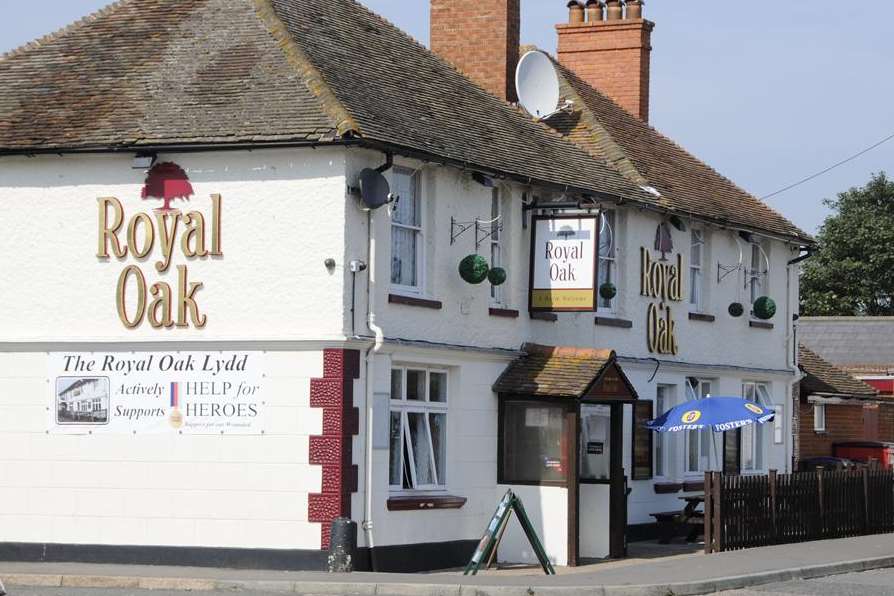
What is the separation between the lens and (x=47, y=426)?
21.1 m

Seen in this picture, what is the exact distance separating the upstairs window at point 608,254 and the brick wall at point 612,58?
23.7 feet

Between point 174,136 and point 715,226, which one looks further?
point 715,226

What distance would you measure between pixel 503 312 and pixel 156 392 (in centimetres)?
517

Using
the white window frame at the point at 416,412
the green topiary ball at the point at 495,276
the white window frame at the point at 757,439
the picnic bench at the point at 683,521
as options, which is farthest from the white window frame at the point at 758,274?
the white window frame at the point at 416,412

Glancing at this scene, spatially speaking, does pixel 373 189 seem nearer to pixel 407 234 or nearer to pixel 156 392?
pixel 407 234

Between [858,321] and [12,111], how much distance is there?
33826 millimetres

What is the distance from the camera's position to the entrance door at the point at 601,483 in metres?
24.0

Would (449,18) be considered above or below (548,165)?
above

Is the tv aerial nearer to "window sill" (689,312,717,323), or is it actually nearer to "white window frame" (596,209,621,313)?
"white window frame" (596,209,621,313)

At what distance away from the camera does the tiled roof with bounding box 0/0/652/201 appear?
20734 millimetres

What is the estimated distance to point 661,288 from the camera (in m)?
27.8

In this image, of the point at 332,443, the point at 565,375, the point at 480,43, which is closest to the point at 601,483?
A: the point at 565,375

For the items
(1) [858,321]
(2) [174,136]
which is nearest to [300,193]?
(2) [174,136]

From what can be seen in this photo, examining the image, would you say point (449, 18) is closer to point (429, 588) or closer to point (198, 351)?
point (198, 351)
